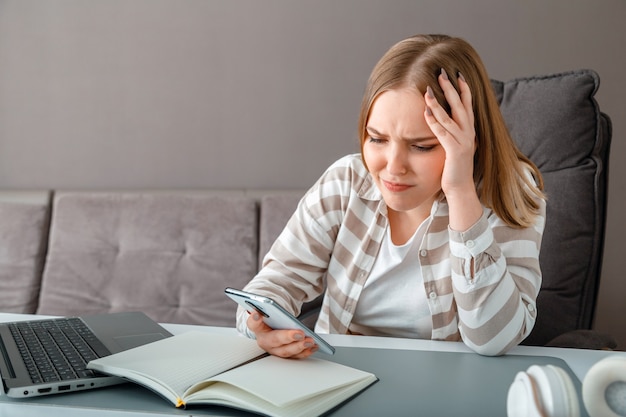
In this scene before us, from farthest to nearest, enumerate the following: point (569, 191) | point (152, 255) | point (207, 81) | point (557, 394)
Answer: point (207, 81) → point (152, 255) → point (569, 191) → point (557, 394)

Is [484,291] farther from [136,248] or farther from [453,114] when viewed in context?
[136,248]

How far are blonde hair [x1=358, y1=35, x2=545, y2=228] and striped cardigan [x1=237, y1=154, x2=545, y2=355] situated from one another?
0.03 metres

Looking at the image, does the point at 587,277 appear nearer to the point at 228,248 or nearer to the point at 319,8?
the point at 228,248

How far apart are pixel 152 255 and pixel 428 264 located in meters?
1.26

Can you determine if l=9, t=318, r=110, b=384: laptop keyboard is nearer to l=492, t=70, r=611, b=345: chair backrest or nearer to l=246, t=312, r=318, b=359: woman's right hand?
l=246, t=312, r=318, b=359: woman's right hand

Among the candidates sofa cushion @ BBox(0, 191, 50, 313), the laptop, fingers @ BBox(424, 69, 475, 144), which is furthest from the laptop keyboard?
sofa cushion @ BBox(0, 191, 50, 313)

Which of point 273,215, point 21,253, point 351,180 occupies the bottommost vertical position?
point 21,253

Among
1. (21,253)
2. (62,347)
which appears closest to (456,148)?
(62,347)

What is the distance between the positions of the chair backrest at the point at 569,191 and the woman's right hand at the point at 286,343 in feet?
2.55

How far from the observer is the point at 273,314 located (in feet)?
3.22

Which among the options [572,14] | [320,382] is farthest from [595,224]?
[572,14]

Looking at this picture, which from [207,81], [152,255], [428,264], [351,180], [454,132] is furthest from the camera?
[207,81]

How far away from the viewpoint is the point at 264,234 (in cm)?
231

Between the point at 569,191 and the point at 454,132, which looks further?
the point at 569,191
